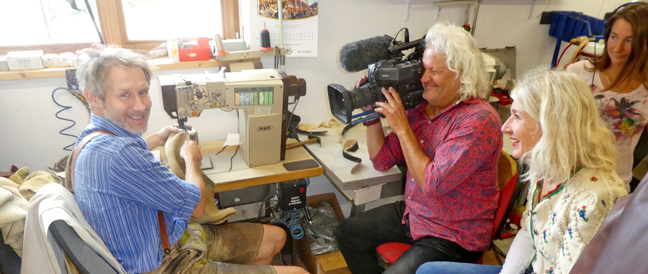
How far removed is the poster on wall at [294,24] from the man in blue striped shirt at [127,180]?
86 centimetres

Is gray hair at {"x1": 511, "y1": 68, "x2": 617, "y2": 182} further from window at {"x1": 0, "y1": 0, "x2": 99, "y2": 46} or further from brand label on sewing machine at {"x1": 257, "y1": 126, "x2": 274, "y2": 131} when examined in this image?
window at {"x1": 0, "y1": 0, "x2": 99, "y2": 46}

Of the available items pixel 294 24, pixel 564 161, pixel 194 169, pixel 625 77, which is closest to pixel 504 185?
pixel 564 161

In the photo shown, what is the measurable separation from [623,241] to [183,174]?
131 cm

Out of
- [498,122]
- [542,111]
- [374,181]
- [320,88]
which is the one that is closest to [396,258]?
[374,181]

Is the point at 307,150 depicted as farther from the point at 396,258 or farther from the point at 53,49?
the point at 53,49

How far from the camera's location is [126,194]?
112 centimetres

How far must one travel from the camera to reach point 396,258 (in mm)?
Answer: 1507

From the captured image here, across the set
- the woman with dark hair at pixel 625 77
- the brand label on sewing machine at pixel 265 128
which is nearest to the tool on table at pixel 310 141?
the brand label on sewing machine at pixel 265 128

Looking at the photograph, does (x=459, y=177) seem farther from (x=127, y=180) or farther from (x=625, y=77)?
(x=127, y=180)

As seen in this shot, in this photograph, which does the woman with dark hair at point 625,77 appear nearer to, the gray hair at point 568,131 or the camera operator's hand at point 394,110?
the gray hair at point 568,131

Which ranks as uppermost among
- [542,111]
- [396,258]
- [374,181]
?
[542,111]

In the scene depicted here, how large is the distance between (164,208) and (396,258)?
86 centimetres

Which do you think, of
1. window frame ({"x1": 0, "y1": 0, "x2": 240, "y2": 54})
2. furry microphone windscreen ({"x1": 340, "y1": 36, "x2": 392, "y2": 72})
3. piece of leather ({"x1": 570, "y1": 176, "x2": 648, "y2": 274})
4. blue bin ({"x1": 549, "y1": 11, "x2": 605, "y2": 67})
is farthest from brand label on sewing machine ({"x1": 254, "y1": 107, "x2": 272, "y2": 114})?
blue bin ({"x1": 549, "y1": 11, "x2": 605, "y2": 67})

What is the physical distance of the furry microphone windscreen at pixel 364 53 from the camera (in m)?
1.55
